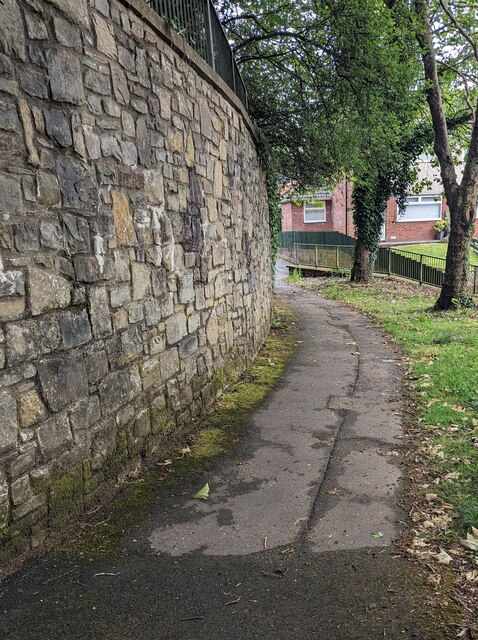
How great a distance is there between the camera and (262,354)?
833 cm

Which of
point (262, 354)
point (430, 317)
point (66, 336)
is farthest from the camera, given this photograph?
point (430, 317)

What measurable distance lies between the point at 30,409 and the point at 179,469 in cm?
168

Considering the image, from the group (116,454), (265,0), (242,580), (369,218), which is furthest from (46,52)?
(369,218)

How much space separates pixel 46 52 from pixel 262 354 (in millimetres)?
5948

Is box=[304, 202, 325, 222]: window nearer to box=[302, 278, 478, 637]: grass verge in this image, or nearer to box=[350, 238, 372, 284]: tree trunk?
box=[350, 238, 372, 284]: tree trunk

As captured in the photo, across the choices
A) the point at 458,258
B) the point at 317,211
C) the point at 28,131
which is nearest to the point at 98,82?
the point at 28,131

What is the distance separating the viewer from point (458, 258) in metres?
12.0

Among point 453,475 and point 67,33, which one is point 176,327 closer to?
point 67,33

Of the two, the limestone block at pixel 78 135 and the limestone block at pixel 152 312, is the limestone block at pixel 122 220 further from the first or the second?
the limestone block at pixel 152 312

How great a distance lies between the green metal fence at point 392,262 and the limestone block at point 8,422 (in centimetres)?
1483

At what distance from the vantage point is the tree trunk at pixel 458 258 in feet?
39.3

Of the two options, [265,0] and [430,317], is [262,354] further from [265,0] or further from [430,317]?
[265,0]

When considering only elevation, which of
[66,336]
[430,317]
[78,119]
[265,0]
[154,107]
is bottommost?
[430,317]

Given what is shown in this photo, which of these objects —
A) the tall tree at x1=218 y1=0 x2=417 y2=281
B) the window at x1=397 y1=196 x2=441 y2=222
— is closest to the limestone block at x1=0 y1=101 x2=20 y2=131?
the tall tree at x1=218 y1=0 x2=417 y2=281
